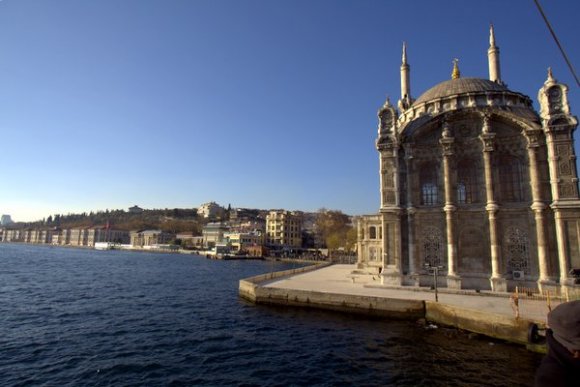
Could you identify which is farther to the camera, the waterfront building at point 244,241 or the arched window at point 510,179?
the waterfront building at point 244,241

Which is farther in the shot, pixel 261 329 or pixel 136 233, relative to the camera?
pixel 136 233

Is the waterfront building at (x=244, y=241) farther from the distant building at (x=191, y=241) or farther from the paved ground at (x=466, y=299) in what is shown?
the paved ground at (x=466, y=299)

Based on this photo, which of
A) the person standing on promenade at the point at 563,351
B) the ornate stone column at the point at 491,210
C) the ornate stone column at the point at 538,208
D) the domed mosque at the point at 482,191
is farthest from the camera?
the ornate stone column at the point at 491,210

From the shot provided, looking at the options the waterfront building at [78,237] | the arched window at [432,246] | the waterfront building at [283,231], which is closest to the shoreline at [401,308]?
the arched window at [432,246]

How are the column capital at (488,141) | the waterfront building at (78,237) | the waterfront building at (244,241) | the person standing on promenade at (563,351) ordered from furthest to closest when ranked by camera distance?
1. the waterfront building at (78,237)
2. the waterfront building at (244,241)
3. the column capital at (488,141)
4. the person standing on promenade at (563,351)

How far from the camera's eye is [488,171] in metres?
28.4

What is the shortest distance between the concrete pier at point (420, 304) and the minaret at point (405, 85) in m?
22.8

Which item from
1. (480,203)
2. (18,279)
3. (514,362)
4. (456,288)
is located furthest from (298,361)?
(18,279)

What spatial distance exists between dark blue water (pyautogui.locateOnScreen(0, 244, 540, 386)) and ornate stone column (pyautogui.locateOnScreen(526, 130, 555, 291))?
429 inches

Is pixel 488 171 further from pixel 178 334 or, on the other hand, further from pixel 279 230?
pixel 279 230

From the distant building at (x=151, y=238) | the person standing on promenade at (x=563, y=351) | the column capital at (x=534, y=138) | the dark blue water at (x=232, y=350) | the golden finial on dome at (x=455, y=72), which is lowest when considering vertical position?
the dark blue water at (x=232, y=350)

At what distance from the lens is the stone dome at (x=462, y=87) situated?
31844 millimetres

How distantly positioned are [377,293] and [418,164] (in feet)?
38.8

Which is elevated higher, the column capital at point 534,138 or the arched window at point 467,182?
the column capital at point 534,138
